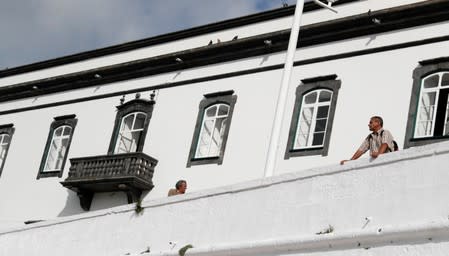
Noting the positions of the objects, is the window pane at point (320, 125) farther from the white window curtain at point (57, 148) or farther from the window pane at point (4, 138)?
the window pane at point (4, 138)

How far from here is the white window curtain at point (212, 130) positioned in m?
19.1

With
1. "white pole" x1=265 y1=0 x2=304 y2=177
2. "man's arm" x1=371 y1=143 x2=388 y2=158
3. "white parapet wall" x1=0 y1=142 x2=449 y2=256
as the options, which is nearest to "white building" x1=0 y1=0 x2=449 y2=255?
"white parapet wall" x1=0 y1=142 x2=449 y2=256

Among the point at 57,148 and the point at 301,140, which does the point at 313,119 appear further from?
the point at 57,148

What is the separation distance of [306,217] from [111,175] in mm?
10682

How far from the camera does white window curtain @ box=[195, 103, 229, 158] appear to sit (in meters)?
19.1

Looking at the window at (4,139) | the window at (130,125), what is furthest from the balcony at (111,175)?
the window at (4,139)

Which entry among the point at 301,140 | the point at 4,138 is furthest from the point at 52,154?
the point at 301,140

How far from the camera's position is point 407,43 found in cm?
1647

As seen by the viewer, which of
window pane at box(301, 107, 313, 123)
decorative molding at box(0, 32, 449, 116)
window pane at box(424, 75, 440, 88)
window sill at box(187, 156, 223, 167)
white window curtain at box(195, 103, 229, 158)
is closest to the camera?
window pane at box(424, 75, 440, 88)

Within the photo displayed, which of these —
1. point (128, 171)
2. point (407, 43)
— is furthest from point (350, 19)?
point (128, 171)

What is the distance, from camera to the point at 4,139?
24.6m

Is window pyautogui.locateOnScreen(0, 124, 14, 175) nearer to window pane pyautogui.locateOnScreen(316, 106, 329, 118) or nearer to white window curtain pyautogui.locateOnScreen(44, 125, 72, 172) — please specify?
white window curtain pyautogui.locateOnScreen(44, 125, 72, 172)

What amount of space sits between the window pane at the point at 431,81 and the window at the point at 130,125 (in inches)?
295

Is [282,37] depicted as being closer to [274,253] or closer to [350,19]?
[350,19]
